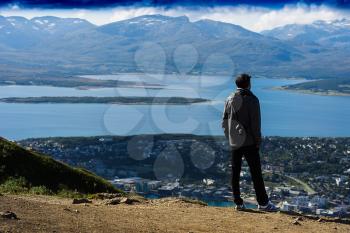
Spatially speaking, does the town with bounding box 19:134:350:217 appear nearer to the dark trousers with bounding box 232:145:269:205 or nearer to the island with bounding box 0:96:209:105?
the dark trousers with bounding box 232:145:269:205

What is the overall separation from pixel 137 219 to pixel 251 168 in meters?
1.48

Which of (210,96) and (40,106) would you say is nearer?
(40,106)

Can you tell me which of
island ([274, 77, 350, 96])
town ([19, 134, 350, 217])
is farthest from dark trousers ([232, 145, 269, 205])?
island ([274, 77, 350, 96])

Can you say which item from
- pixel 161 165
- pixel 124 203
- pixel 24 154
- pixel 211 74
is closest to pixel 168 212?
pixel 124 203

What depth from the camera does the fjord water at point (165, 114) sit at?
2202 inches

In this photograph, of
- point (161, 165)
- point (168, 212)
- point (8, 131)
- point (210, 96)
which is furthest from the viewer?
point (210, 96)

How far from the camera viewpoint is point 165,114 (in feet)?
231

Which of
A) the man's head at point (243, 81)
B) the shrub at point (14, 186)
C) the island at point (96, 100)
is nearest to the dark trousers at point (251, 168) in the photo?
the man's head at point (243, 81)

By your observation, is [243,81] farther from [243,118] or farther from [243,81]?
[243,118]

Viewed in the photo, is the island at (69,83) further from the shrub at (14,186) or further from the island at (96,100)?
the shrub at (14,186)

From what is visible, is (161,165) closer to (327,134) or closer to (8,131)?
(8,131)

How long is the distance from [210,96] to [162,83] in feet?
63.6

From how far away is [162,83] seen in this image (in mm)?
99375

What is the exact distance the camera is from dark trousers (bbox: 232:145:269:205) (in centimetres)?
674
